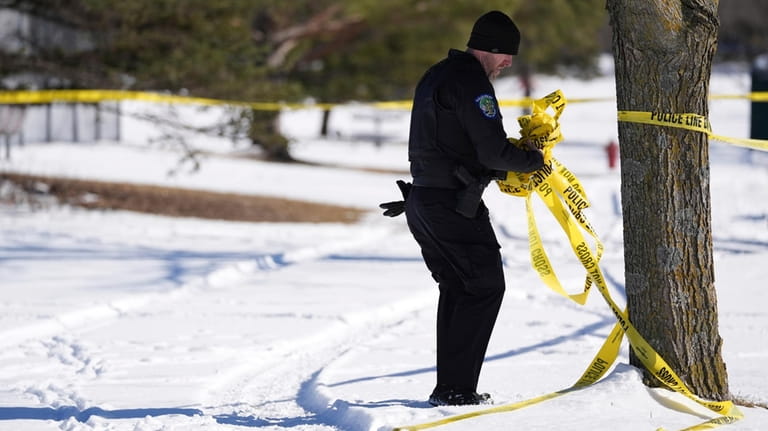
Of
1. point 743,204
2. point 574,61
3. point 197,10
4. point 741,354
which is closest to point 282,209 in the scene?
point 197,10

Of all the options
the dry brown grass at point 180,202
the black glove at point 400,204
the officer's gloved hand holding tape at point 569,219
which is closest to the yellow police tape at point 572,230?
the officer's gloved hand holding tape at point 569,219

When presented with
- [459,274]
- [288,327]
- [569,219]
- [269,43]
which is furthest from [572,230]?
[269,43]

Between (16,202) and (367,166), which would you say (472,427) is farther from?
(367,166)

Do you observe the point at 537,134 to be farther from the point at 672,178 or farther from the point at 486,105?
the point at 672,178

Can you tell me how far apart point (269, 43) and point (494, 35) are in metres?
21.4

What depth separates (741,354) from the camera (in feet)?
19.5

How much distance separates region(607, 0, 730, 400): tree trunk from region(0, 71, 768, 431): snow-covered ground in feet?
0.86

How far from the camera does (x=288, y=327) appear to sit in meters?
7.16

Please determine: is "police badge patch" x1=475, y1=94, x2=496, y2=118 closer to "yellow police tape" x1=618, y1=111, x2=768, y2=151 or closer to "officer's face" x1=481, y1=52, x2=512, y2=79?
"officer's face" x1=481, y1=52, x2=512, y2=79

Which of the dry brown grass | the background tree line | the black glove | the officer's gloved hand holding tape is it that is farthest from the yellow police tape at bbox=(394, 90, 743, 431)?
the background tree line

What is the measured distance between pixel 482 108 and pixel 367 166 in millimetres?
25140

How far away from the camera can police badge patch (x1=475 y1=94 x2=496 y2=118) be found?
4266mm

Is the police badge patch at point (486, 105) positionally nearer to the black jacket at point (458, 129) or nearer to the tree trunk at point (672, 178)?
the black jacket at point (458, 129)

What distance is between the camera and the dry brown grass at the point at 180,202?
50.7 ft
